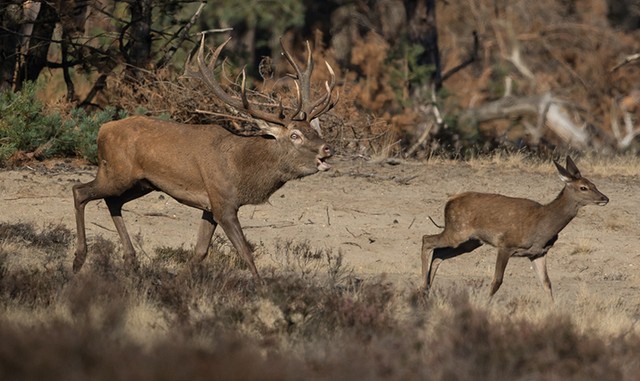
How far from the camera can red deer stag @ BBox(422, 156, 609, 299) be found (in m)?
12.7

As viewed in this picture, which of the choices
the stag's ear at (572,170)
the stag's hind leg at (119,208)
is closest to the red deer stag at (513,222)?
the stag's ear at (572,170)

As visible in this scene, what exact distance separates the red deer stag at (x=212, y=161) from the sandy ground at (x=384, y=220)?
1245 mm

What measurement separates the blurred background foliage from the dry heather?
252 cm

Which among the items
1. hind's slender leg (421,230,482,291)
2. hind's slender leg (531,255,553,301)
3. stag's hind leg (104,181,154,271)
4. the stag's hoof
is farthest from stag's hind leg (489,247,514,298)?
the stag's hoof

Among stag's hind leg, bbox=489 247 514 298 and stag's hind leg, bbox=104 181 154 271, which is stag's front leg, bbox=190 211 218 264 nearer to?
stag's hind leg, bbox=104 181 154 271

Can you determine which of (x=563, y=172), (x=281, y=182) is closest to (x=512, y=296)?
(x=563, y=172)

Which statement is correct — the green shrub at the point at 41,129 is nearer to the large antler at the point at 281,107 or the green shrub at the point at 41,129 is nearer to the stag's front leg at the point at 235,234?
the large antler at the point at 281,107

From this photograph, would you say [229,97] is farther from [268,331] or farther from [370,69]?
[370,69]

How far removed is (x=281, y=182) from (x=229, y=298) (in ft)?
6.47

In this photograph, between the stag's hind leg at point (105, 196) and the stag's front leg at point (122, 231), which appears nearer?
the stag's hind leg at point (105, 196)

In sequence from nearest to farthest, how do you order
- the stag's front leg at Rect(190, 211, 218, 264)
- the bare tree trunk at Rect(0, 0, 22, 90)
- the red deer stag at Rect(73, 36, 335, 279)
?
the red deer stag at Rect(73, 36, 335, 279) → the stag's front leg at Rect(190, 211, 218, 264) → the bare tree trunk at Rect(0, 0, 22, 90)

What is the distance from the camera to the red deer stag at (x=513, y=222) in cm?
1274

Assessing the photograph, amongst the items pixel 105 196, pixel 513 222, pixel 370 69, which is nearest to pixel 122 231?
pixel 105 196

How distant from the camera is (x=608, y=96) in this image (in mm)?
33812
